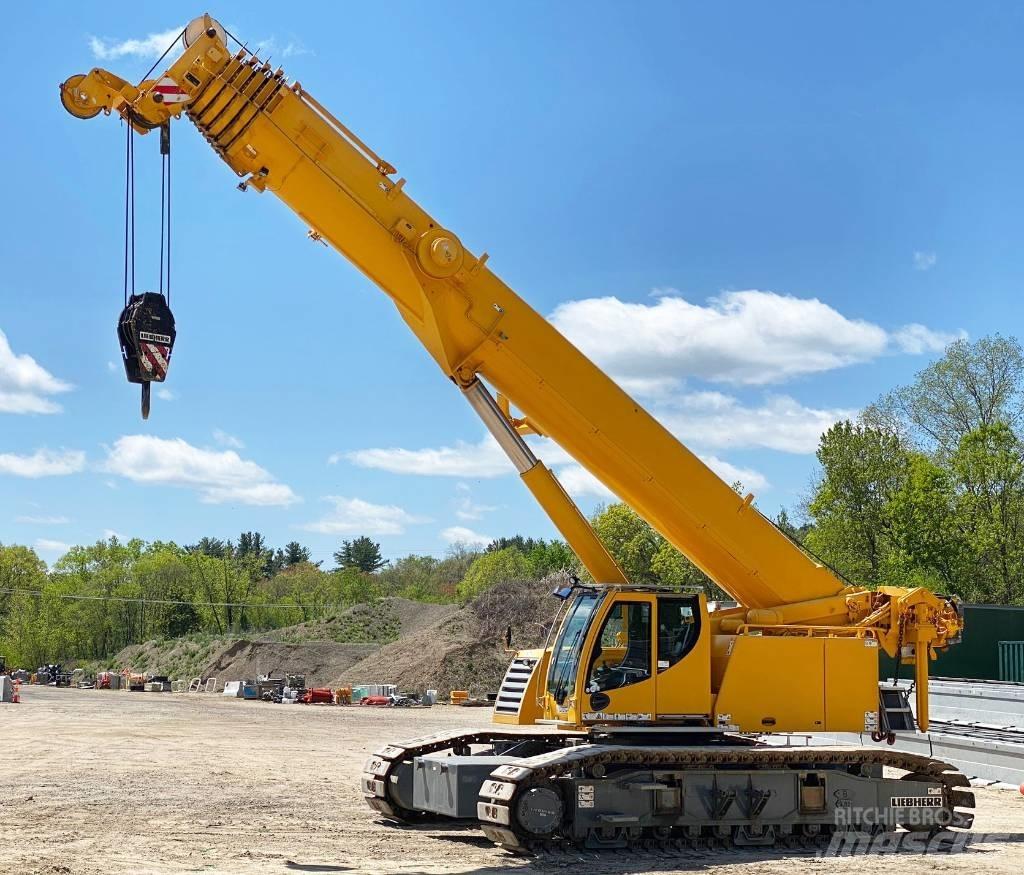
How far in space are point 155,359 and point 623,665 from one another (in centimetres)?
572

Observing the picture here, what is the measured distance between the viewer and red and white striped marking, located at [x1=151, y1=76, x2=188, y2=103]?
39.8ft

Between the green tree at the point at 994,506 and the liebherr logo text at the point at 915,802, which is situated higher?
the green tree at the point at 994,506

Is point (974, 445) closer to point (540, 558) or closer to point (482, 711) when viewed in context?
point (482, 711)

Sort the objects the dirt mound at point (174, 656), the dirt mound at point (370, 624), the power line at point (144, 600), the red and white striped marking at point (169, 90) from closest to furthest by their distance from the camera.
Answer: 1. the red and white striped marking at point (169, 90)
2. the dirt mound at point (370, 624)
3. the dirt mound at point (174, 656)
4. the power line at point (144, 600)

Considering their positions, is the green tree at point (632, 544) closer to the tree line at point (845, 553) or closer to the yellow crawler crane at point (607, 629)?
the tree line at point (845, 553)

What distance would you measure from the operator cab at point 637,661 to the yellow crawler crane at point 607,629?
0.08 ft

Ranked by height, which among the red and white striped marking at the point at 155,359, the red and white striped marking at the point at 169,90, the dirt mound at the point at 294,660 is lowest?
the dirt mound at the point at 294,660

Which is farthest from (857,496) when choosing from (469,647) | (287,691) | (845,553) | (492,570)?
(492,570)

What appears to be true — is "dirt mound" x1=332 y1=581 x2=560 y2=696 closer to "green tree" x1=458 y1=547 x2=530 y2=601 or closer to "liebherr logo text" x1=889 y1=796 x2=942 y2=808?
"liebherr logo text" x1=889 y1=796 x2=942 y2=808

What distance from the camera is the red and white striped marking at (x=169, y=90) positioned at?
12.1 m

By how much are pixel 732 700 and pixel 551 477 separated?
307 cm

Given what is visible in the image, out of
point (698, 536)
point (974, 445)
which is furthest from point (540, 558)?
point (698, 536)

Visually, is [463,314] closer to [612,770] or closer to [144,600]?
[612,770]

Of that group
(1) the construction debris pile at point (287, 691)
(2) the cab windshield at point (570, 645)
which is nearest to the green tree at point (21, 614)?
(1) the construction debris pile at point (287, 691)
